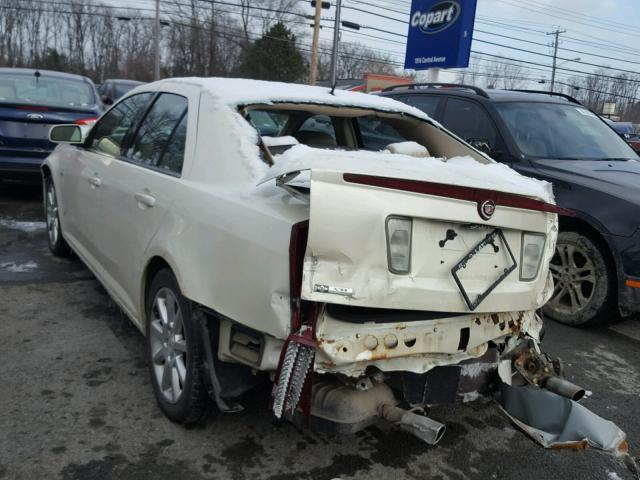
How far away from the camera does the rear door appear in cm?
307

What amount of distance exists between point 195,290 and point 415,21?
10.4 meters

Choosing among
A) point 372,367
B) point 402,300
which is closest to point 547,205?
point 402,300

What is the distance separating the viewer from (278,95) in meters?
3.16

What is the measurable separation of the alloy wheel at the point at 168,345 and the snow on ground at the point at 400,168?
90cm

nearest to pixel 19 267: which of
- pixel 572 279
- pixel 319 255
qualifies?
pixel 319 255

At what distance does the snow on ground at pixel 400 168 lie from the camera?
2.29 meters

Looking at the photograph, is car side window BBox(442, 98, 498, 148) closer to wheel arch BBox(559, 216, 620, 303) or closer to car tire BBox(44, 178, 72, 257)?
wheel arch BBox(559, 216, 620, 303)

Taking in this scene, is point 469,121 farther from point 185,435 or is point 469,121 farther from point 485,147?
point 185,435

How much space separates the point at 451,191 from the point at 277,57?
44071 mm

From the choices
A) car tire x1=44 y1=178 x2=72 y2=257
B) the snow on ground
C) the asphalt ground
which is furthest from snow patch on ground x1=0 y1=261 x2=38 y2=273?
the snow on ground

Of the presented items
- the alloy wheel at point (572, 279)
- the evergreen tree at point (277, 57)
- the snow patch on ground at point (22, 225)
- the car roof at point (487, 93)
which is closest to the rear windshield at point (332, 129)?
the alloy wheel at point (572, 279)

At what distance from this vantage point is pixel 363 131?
12.7 ft

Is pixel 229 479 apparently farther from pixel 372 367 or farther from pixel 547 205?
pixel 547 205

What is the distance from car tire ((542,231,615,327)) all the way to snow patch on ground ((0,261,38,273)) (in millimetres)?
4516
